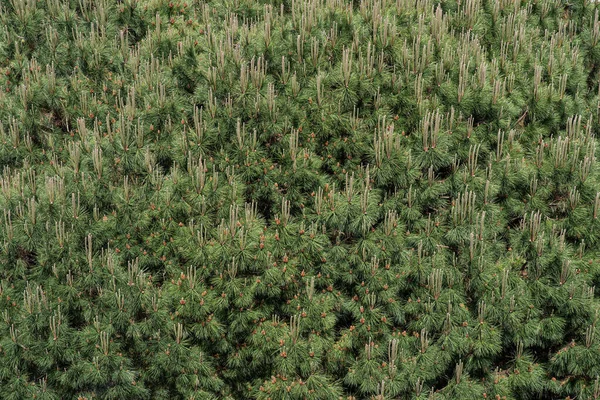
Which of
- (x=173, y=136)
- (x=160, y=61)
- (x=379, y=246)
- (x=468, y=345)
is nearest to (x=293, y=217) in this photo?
(x=379, y=246)

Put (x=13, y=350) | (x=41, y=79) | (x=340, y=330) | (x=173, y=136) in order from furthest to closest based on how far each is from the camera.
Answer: (x=41, y=79), (x=173, y=136), (x=340, y=330), (x=13, y=350)

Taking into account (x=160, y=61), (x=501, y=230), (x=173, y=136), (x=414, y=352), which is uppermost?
(x=160, y=61)

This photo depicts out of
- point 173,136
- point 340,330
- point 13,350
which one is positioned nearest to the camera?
point 13,350

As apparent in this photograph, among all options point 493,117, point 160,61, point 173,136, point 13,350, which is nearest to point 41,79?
point 160,61

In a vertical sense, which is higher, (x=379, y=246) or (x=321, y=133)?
(x=321, y=133)

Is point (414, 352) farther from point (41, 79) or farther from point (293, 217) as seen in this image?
point (41, 79)

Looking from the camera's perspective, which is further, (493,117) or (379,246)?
(493,117)
